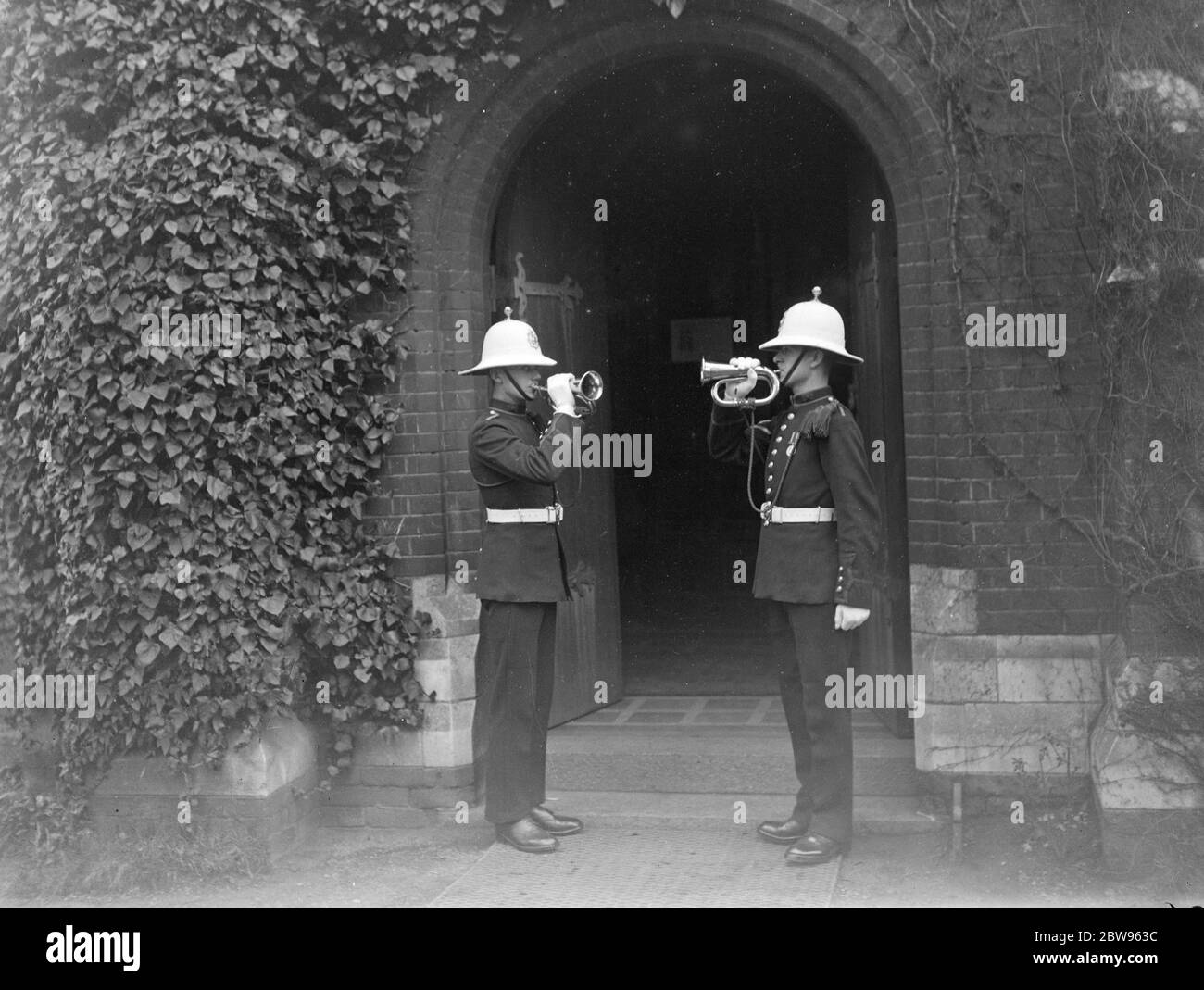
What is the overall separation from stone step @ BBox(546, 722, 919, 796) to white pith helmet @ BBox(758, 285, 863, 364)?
1895mm

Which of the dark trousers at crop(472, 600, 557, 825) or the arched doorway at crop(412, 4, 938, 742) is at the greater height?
the arched doorway at crop(412, 4, 938, 742)

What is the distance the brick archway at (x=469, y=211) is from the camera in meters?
5.81

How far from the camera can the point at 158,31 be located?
5.67 metres

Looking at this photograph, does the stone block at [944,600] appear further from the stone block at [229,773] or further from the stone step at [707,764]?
the stone block at [229,773]

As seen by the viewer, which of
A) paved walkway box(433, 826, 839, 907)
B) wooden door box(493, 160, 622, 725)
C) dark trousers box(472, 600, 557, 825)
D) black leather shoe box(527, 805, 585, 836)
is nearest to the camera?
paved walkway box(433, 826, 839, 907)

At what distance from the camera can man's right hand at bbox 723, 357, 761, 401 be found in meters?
5.32

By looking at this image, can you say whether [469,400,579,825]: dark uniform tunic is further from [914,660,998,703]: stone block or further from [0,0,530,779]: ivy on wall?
[914,660,998,703]: stone block

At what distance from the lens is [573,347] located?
279 inches

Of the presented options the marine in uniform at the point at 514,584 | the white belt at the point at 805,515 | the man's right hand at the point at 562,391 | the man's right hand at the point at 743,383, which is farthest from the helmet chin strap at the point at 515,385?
the white belt at the point at 805,515

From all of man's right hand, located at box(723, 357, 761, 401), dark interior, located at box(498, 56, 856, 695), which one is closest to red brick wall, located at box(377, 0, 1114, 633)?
man's right hand, located at box(723, 357, 761, 401)

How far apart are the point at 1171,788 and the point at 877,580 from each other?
188 cm

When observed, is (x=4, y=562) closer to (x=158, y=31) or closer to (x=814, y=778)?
(x=158, y=31)

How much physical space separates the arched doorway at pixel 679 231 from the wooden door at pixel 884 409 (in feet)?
0.04

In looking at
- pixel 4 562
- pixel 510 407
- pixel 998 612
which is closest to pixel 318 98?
pixel 510 407
